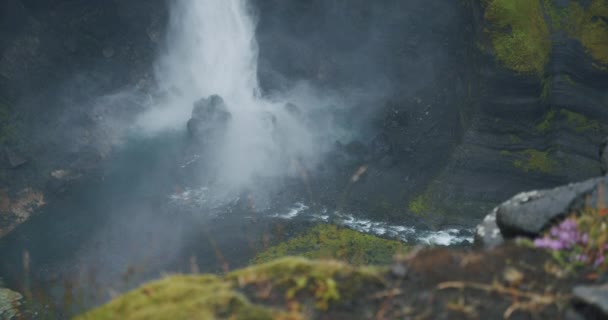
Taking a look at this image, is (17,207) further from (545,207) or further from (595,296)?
(595,296)

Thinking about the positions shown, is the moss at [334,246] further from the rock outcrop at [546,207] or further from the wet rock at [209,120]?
the wet rock at [209,120]

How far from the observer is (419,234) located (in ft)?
82.3

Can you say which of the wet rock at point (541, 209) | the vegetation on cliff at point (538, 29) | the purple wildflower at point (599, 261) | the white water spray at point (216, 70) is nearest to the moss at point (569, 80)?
the vegetation on cliff at point (538, 29)

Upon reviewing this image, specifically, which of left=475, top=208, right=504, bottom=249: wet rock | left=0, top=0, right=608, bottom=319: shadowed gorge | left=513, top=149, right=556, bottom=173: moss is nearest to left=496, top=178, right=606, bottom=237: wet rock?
left=475, top=208, right=504, bottom=249: wet rock

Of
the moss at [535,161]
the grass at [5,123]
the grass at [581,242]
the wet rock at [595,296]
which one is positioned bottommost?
the wet rock at [595,296]

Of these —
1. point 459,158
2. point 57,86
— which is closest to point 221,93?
point 57,86

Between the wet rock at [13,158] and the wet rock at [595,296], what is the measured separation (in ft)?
125

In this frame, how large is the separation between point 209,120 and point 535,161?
82.0ft

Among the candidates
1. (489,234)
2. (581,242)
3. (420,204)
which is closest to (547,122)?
(420,204)

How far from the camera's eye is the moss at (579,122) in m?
25.9

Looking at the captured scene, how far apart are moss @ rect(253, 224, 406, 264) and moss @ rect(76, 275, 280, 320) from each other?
57.7 ft

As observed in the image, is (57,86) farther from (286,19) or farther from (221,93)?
(286,19)

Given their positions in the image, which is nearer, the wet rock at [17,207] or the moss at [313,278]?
the moss at [313,278]

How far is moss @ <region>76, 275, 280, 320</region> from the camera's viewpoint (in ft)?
12.7
